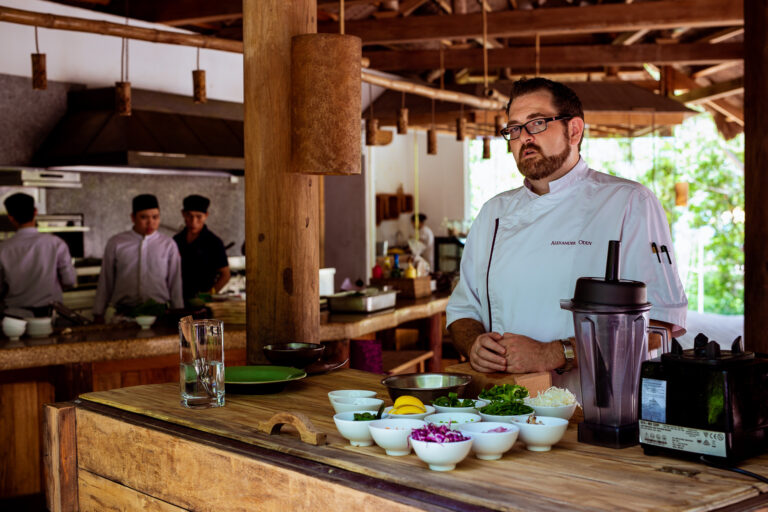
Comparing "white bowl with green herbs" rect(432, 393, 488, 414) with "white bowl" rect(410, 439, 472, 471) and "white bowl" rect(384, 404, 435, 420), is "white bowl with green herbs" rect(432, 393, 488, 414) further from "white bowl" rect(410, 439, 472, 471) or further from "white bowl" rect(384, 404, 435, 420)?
"white bowl" rect(410, 439, 472, 471)

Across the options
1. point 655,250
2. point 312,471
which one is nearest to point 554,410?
point 312,471

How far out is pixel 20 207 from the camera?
6266 mm

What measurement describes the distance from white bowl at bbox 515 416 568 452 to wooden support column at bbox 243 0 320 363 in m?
1.56

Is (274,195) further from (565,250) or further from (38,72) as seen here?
(38,72)

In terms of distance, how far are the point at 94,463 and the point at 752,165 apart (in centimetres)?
369

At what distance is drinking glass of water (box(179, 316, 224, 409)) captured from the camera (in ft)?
8.04

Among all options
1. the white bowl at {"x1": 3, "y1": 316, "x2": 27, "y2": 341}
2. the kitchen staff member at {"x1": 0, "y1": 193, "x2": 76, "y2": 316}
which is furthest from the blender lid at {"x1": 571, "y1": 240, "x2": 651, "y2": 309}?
the kitchen staff member at {"x1": 0, "y1": 193, "x2": 76, "y2": 316}

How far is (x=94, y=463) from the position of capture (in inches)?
105

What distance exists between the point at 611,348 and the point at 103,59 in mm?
7532

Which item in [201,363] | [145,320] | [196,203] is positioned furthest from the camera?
[196,203]

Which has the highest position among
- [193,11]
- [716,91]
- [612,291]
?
[193,11]

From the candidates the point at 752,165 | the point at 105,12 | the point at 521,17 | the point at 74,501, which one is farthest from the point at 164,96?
the point at 74,501

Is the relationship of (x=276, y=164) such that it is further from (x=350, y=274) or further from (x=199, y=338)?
(x=350, y=274)

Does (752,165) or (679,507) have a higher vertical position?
(752,165)
